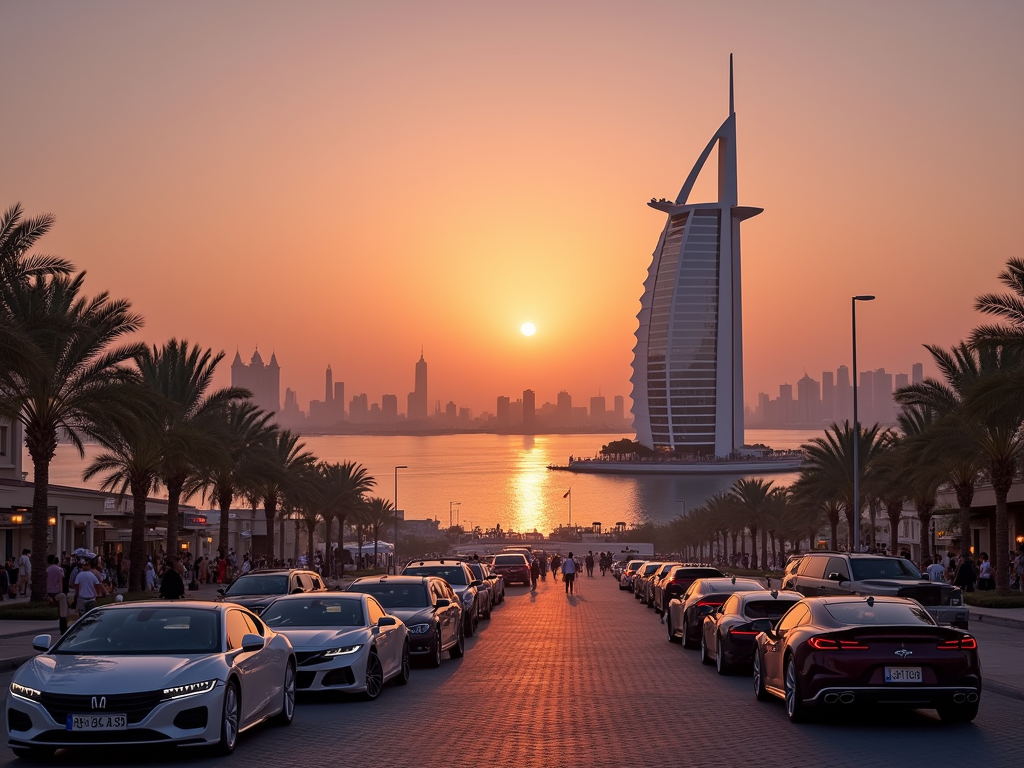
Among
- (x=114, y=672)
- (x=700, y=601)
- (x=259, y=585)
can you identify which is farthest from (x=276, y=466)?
(x=114, y=672)

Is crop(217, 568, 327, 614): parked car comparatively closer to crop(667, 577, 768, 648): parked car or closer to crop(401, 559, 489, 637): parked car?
crop(401, 559, 489, 637): parked car

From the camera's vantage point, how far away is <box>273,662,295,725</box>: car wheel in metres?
13.1

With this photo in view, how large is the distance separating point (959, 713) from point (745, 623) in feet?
16.0

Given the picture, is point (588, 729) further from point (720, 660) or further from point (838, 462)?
point (838, 462)

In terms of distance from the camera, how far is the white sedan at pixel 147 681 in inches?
408

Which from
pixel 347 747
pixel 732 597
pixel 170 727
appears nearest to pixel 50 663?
pixel 170 727

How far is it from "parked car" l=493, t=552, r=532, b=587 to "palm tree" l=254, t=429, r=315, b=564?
964 centimetres

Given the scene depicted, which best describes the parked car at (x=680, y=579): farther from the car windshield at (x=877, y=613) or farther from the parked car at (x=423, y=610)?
the car windshield at (x=877, y=613)

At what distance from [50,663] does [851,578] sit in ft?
54.6

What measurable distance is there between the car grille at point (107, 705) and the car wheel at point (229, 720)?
2.49 ft

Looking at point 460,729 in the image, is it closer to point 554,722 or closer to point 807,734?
point 554,722

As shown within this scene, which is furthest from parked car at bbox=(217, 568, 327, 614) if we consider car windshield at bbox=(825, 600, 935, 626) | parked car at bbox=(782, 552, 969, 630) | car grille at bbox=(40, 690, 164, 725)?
car grille at bbox=(40, 690, 164, 725)

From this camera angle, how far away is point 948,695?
41.6 feet

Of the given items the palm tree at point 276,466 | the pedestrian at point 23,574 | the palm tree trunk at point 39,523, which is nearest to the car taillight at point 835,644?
the palm tree trunk at point 39,523
